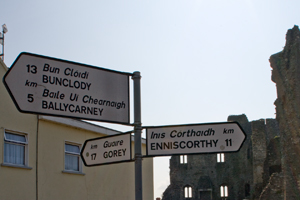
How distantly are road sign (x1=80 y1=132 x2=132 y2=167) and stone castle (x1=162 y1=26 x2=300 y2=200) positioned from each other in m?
24.9

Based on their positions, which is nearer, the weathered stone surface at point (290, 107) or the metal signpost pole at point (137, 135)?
the metal signpost pole at point (137, 135)

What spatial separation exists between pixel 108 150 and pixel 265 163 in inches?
1663

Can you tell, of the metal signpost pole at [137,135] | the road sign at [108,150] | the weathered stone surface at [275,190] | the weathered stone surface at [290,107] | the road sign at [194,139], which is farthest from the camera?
the weathered stone surface at [275,190]

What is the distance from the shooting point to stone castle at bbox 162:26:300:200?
30.1 metres

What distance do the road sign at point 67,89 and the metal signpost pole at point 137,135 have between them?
14 centimetres

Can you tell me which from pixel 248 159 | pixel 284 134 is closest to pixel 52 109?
pixel 284 134

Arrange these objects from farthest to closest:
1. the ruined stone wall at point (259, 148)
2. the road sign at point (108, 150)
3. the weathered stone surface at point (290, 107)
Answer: the ruined stone wall at point (259, 148)
the weathered stone surface at point (290, 107)
the road sign at point (108, 150)

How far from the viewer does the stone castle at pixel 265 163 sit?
30.1 m

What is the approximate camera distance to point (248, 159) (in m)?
58.0

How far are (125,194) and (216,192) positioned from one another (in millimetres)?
40651

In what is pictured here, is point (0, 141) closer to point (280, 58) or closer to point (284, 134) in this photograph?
point (284, 134)

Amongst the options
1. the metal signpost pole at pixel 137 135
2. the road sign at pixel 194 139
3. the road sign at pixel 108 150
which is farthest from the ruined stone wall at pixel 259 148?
the metal signpost pole at pixel 137 135

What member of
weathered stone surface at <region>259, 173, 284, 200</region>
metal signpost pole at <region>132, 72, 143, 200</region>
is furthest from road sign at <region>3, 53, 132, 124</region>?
weathered stone surface at <region>259, 173, 284, 200</region>

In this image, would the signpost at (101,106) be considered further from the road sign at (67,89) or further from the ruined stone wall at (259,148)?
the ruined stone wall at (259,148)
